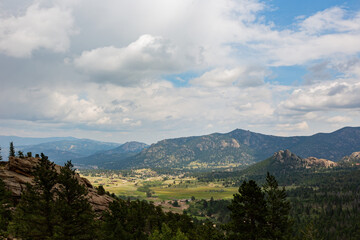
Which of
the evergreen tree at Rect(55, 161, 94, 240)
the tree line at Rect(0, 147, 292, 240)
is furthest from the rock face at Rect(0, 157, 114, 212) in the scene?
the evergreen tree at Rect(55, 161, 94, 240)

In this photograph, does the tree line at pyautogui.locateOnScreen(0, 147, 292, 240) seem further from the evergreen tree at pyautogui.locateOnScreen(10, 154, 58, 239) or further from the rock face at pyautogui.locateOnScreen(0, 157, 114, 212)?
the rock face at pyautogui.locateOnScreen(0, 157, 114, 212)

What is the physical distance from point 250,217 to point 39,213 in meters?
35.7

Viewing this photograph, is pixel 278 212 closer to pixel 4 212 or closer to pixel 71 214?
pixel 71 214

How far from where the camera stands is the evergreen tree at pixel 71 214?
3572 cm

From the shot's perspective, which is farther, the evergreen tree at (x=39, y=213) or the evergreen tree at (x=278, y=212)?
the evergreen tree at (x=278, y=212)

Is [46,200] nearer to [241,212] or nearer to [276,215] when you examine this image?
[241,212]

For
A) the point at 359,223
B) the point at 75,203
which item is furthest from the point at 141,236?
the point at 359,223

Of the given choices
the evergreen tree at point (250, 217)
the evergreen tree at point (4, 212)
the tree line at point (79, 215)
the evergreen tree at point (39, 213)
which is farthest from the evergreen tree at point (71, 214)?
the evergreen tree at point (250, 217)

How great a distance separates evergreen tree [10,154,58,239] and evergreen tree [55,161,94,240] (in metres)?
1.66

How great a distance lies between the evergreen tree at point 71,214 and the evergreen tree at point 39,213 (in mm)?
1656

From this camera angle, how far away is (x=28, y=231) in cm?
3825

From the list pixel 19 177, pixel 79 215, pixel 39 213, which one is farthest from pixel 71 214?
pixel 19 177

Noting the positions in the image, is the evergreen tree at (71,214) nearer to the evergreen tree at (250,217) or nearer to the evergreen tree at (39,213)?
the evergreen tree at (39,213)

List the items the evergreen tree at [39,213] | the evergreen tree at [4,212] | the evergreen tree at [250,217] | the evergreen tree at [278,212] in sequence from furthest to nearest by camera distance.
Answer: the evergreen tree at [4,212] → the evergreen tree at [278,212] → the evergreen tree at [39,213] → the evergreen tree at [250,217]
